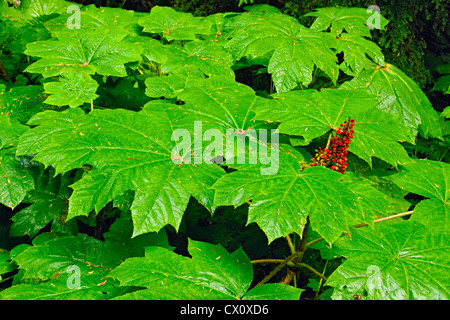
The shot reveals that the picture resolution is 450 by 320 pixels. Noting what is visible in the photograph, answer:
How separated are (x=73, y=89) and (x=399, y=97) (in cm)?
180

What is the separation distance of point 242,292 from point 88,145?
0.80 meters

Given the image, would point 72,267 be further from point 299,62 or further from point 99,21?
point 99,21

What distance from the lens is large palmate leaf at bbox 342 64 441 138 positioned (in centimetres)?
199

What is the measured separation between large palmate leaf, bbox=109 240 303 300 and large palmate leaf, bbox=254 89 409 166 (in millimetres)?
600

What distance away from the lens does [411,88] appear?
2.14 m

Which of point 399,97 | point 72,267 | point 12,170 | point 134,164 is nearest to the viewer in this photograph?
point 134,164

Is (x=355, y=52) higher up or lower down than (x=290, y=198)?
higher up

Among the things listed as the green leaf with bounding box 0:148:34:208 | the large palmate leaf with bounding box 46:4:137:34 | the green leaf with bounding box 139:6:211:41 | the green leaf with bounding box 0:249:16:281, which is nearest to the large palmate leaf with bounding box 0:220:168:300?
the green leaf with bounding box 0:249:16:281

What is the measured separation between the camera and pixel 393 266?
1204 millimetres

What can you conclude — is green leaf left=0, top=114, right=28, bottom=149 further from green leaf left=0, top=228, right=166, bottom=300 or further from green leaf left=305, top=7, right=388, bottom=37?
green leaf left=305, top=7, right=388, bottom=37

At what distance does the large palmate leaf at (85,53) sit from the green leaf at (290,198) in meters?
1.01

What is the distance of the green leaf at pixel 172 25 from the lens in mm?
2213

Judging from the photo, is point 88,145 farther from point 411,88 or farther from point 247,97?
point 411,88

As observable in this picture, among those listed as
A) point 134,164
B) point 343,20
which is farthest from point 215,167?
point 343,20
